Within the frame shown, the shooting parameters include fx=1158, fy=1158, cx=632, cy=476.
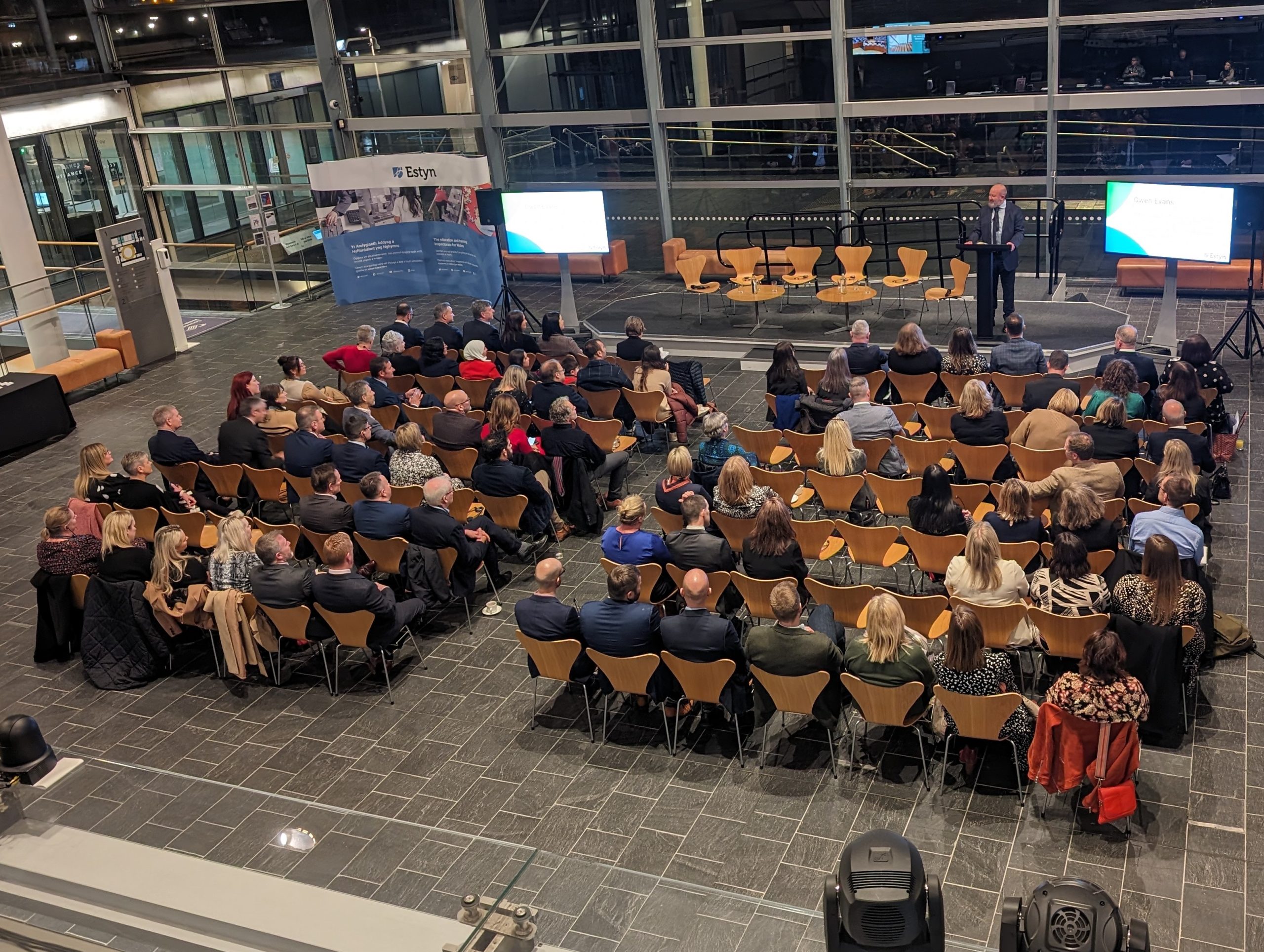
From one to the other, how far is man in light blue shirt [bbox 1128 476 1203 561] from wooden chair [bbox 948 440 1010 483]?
163 centimetres

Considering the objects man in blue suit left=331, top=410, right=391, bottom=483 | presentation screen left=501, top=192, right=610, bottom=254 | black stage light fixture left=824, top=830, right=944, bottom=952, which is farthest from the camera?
presentation screen left=501, top=192, right=610, bottom=254

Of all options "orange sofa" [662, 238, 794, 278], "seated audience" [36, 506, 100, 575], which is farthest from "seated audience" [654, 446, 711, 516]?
"orange sofa" [662, 238, 794, 278]

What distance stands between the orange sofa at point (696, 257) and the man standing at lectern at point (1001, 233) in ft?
10.1

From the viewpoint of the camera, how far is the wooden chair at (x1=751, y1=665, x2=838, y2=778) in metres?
5.99

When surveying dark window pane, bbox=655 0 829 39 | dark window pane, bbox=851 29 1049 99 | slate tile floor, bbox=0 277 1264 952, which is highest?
dark window pane, bbox=655 0 829 39

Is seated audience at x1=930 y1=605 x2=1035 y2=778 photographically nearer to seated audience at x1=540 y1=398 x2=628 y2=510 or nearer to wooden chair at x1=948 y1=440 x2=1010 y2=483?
wooden chair at x1=948 y1=440 x2=1010 y2=483

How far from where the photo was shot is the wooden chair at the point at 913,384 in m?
9.83

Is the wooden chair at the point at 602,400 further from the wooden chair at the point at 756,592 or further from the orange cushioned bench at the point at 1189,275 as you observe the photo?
the orange cushioned bench at the point at 1189,275

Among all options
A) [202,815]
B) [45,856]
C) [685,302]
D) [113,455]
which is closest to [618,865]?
[202,815]

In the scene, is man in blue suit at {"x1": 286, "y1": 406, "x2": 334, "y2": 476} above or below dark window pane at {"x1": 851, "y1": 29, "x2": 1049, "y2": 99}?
below

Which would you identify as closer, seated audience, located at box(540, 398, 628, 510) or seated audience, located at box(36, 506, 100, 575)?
seated audience, located at box(36, 506, 100, 575)

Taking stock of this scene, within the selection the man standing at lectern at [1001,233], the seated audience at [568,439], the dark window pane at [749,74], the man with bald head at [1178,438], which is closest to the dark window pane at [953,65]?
the dark window pane at [749,74]

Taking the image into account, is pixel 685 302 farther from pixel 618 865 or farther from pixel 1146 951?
pixel 1146 951

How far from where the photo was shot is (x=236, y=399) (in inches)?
408
